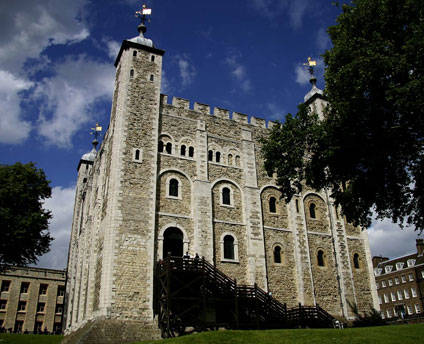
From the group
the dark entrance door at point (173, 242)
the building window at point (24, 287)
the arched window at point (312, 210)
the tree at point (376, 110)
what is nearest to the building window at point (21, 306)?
the building window at point (24, 287)

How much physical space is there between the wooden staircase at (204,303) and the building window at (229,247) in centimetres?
196

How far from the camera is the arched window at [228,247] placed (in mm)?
25219

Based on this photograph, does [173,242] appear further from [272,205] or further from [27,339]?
[27,339]

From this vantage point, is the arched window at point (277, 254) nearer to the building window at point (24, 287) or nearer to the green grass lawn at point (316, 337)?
the green grass lawn at point (316, 337)

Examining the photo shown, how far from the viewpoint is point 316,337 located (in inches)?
624

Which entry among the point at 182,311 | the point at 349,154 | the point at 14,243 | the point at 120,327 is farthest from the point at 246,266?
the point at 14,243

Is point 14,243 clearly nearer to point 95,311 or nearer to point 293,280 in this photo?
point 95,311

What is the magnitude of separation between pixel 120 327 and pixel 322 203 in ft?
59.2

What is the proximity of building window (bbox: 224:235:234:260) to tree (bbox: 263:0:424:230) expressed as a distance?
29.0ft

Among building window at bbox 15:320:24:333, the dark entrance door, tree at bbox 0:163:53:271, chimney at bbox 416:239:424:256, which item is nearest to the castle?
the dark entrance door

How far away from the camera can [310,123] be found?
2039 cm

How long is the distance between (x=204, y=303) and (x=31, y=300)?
Answer: 3336 centimetres

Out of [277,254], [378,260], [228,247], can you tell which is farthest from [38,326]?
[378,260]

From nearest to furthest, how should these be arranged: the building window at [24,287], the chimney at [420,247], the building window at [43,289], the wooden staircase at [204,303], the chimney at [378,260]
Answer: the wooden staircase at [204,303]
the building window at [24,287]
the building window at [43,289]
the chimney at [420,247]
the chimney at [378,260]
